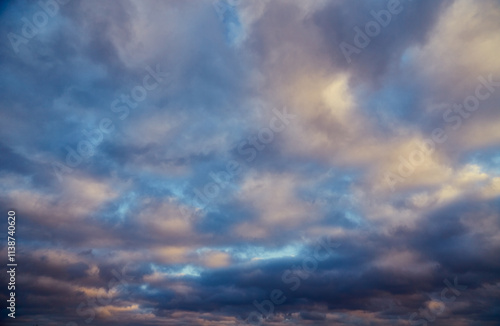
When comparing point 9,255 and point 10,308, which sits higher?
point 9,255

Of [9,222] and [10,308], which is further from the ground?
[9,222]

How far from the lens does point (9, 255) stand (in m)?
54.5

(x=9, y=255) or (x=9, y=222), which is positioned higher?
(x=9, y=222)

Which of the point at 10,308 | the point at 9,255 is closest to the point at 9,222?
the point at 9,255

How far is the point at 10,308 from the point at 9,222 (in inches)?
659

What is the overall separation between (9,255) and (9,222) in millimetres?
5969

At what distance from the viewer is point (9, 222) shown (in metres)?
55.0

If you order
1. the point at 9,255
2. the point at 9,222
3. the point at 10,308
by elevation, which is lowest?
the point at 10,308

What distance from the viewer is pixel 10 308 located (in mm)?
56562

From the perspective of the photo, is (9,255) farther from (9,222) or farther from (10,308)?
(10,308)

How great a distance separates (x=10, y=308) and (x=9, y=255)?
36.0ft
